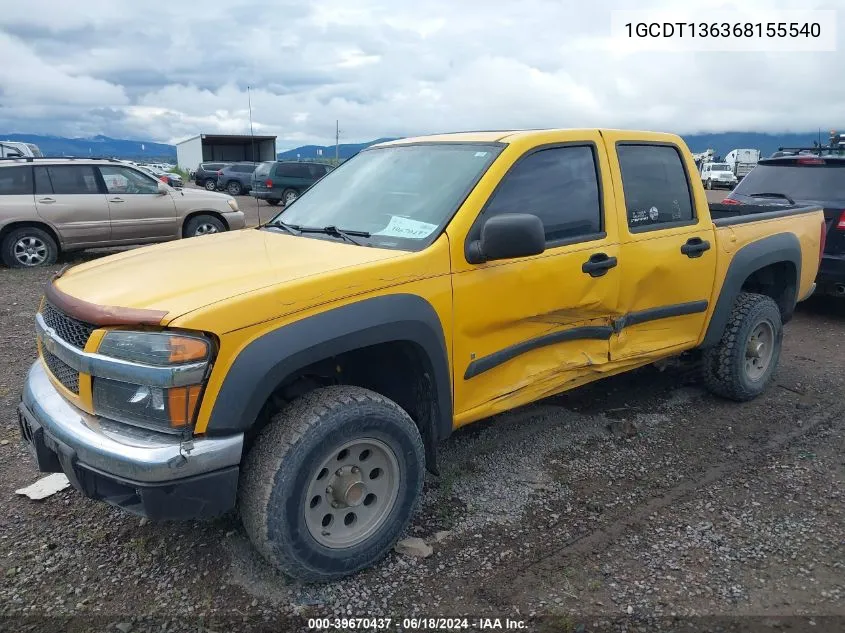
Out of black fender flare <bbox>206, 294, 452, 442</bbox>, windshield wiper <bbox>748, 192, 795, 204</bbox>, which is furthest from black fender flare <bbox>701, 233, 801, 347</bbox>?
windshield wiper <bbox>748, 192, 795, 204</bbox>

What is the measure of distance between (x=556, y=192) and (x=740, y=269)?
176cm

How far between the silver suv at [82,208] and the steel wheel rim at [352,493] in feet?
30.2

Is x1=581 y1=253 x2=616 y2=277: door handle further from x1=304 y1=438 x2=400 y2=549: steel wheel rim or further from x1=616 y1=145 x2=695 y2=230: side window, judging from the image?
x1=304 y1=438 x2=400 y2=549: steel wheel rim

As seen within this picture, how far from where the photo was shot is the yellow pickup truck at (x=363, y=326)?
7.89ft

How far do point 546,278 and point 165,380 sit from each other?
1880mm

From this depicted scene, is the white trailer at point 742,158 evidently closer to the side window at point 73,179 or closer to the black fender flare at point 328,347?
the side window at point 73,179

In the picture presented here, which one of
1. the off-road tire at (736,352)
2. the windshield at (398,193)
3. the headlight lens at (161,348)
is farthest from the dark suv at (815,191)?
the headlight lens at (161,348)

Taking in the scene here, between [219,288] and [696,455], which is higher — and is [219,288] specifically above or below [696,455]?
above

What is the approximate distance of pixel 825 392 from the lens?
16.6ft

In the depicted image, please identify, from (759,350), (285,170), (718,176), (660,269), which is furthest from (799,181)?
(718,176)

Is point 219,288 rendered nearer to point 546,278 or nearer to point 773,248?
point 546,278

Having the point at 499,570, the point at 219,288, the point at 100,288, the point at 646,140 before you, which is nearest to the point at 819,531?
the point at 499,570

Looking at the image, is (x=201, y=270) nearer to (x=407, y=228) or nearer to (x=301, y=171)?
(x=407, y=228)

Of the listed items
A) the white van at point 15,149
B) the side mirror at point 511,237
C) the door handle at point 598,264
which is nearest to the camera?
the side mirror at point 511,237
